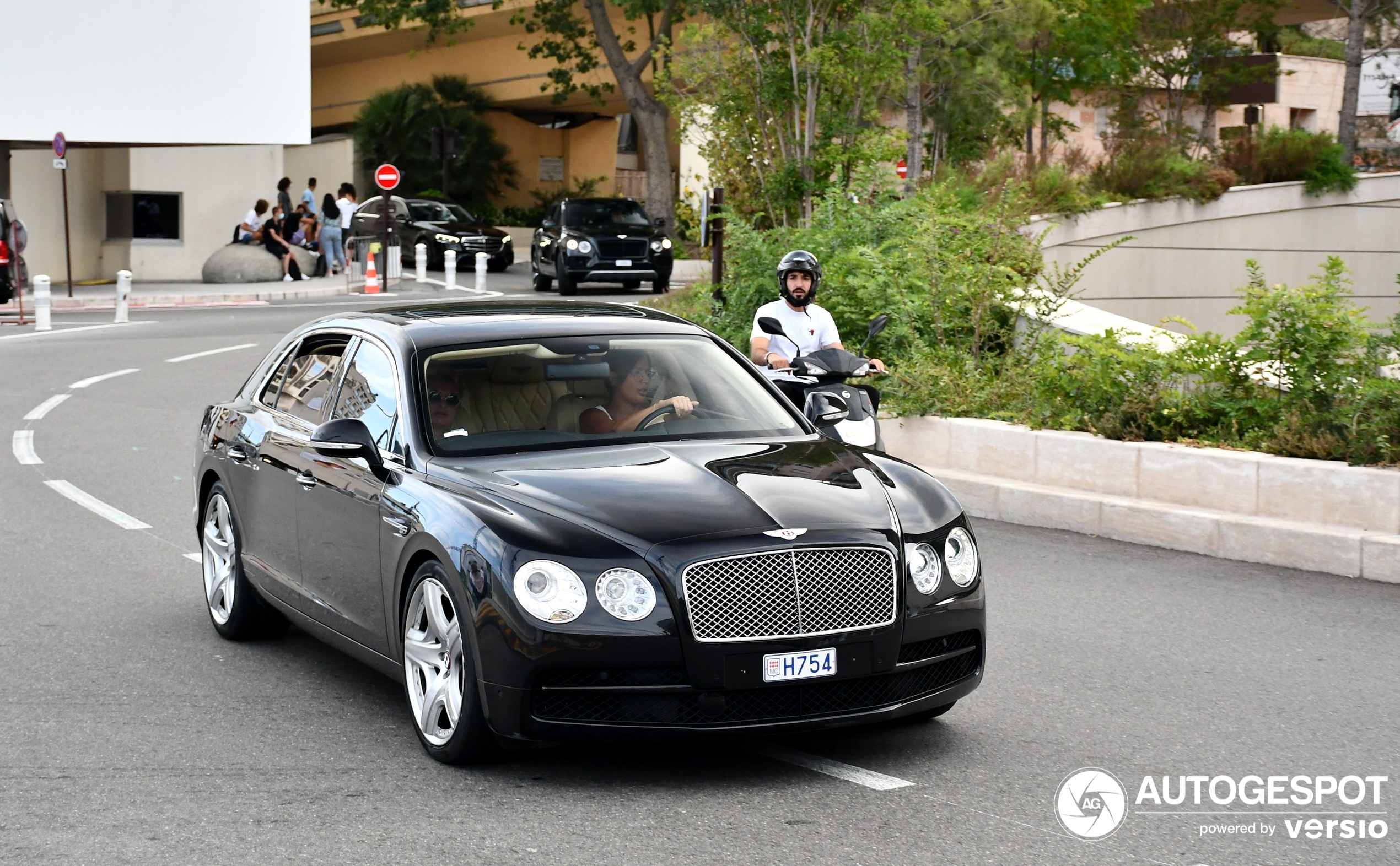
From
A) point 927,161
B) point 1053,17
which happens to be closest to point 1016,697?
point 1053,17

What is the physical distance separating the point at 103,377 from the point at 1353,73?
23409mm

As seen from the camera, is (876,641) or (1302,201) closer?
(876,641)

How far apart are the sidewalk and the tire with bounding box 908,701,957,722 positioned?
87.2 feet

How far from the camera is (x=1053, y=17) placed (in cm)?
3391

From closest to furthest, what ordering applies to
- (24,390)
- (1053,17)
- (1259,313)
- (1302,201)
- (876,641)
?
(876,641), (1259,313), (24,390), (1302,201), (1053,17)

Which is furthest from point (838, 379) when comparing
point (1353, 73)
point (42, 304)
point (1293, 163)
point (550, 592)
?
point (1353, 73)

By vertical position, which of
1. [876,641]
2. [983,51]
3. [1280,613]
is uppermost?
[983,51]

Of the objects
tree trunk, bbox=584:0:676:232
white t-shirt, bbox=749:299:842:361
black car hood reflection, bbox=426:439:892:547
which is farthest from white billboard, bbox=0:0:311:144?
black car hood reflection, bbox=426:439:892:547

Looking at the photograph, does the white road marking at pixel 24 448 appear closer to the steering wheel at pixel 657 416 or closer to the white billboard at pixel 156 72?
the steering wheel at pixel 657 416

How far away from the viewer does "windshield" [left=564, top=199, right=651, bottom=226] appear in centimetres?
3303

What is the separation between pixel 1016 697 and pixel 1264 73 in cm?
3996

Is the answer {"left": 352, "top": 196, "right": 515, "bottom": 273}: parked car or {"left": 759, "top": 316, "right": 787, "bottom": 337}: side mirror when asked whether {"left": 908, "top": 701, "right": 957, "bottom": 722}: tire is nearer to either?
{"left": 759, "top": 316, "right": 787, "bottom": 337}: side mirror

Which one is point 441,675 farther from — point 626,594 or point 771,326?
point 771,326

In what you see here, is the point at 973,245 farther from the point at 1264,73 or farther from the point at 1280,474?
the point at 1264,73
